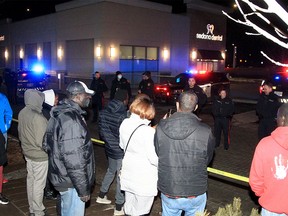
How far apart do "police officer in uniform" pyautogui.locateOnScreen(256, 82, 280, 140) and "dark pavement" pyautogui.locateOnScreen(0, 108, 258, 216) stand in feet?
3.08

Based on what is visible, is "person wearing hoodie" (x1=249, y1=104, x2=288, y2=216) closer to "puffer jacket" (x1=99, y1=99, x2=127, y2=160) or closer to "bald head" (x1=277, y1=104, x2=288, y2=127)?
"bald head" (x1=277, y1=104, x2=288, y2=127)

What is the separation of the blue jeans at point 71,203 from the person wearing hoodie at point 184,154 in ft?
3.50

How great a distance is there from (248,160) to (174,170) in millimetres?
5630

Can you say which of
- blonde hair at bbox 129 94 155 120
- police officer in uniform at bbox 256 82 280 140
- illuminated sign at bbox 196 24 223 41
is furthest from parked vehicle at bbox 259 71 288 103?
illuminated sign at bbox 196 24 223 41

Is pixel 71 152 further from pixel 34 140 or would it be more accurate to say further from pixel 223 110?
pixel 223 110

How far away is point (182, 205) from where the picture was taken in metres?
3.70

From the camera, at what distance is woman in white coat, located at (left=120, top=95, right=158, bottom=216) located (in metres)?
3.94

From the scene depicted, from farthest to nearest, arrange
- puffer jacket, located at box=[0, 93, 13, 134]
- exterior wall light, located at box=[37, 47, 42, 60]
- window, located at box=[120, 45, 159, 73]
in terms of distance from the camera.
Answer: exterior wall light, located at box=[37, 47, 42, 60] < window, located at box=[120, 45, 159, 73] < puffer jacket, located at box=[0, 93, 13, 134]

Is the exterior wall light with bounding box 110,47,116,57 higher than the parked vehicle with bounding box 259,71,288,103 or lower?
higher

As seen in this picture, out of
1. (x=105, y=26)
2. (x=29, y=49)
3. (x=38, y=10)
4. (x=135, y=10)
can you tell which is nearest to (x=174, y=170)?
(x=105, y=26)

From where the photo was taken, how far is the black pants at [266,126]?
8.24 m

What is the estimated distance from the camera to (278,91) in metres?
14.0

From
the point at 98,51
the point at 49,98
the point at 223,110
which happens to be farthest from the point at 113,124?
the point at 98,51

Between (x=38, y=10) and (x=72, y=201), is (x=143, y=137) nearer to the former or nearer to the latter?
(x=72, y=201)
